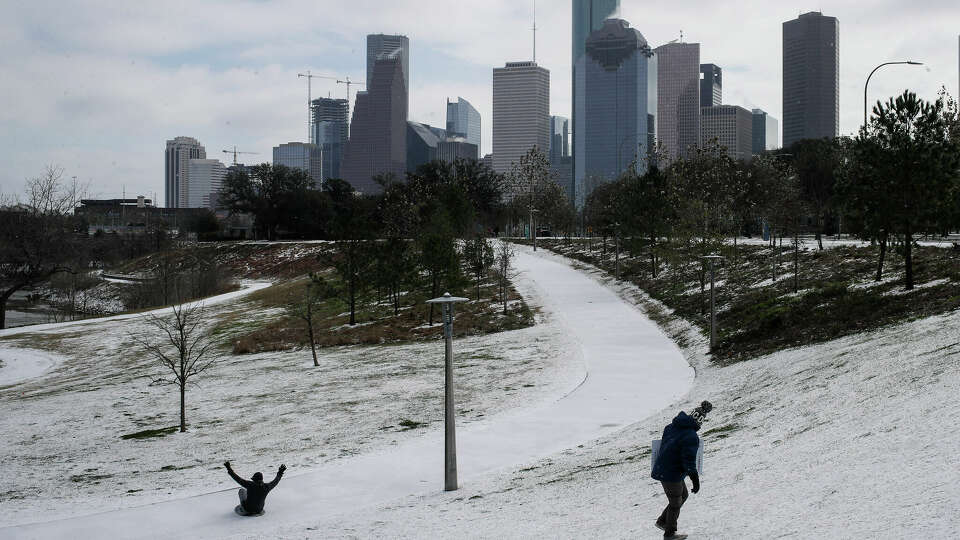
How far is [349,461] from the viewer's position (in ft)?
65.1

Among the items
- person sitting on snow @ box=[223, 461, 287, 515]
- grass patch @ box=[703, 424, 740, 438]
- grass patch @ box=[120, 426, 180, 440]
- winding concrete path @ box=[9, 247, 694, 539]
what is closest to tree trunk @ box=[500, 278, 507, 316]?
winding concrete path @ box=[9, 247, 694, 539]

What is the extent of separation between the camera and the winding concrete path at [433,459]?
15.7 m

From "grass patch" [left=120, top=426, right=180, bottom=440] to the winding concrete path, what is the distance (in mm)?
8028

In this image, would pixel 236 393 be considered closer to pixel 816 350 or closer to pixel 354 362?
pixel 354 362

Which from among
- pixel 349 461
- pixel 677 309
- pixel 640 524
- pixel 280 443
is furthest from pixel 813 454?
pixel 677 309

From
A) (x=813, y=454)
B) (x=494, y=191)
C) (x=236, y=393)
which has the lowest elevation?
(x=236, y=393)

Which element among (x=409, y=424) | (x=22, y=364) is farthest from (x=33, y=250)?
(x=409, y=424)

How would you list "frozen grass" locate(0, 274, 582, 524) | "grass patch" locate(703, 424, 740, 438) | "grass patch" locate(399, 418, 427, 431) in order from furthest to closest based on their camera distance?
"grass patch" locate(399, 418, 427, 431)
"frozen grass" locate(0, 274, 582, 524)
"grass patch" locate(703, 424, 740, 438)

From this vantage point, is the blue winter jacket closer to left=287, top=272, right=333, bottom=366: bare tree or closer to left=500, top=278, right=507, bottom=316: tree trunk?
left=287, top=272, right=333, bottom=366: bare tree

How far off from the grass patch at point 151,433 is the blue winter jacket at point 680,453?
62.0ft

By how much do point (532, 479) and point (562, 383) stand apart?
11.5m

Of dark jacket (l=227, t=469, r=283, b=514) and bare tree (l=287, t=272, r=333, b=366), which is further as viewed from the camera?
bare tree (l=287, t=272, r=333, b=366)

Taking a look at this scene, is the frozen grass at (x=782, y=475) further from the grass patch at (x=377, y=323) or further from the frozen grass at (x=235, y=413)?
the grass patch at (x=377, y=323)

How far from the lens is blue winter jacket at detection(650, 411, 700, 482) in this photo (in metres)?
10.6
